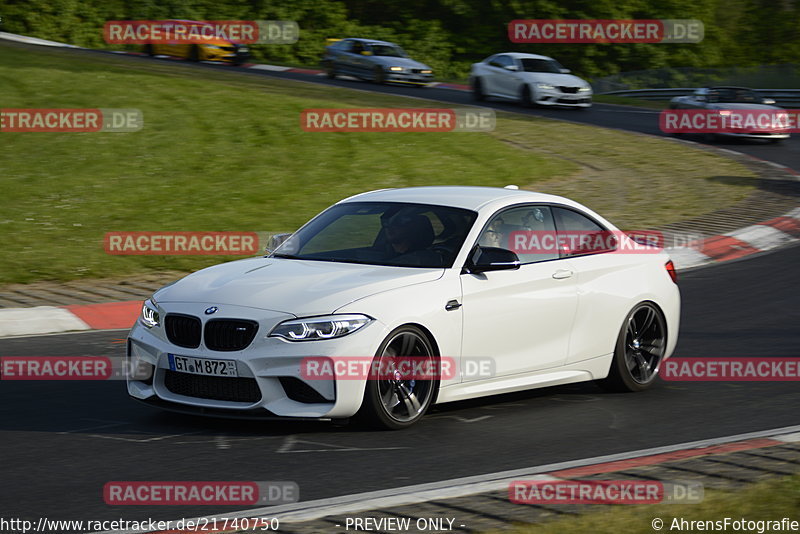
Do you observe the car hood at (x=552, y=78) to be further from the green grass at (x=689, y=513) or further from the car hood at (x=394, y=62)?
the green grass at (x=689, y=513)

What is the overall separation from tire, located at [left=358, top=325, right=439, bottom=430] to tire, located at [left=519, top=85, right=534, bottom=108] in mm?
→ 26239

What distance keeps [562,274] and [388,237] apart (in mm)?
1277

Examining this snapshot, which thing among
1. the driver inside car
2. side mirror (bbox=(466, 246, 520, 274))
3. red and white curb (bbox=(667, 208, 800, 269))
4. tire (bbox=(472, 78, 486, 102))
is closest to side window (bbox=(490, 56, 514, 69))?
tire (bbox=(472, 78, 486, 102))

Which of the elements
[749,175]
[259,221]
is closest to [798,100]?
[749,175]

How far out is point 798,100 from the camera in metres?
38.9

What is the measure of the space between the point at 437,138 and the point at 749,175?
606 cm

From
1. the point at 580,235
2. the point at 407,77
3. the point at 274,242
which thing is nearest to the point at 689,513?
the point at 580,235

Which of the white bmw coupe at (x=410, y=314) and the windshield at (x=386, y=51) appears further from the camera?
the windshield at (x=386, y=51)

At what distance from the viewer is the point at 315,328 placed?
7324 millimetres

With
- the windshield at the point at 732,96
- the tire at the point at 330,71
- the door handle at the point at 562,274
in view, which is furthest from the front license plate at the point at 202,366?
the tire at the point at 330,71

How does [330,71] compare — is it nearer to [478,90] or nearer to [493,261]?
[478,90]

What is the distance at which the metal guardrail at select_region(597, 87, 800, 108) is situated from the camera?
128 ft

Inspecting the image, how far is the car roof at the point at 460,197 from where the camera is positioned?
8.67 m

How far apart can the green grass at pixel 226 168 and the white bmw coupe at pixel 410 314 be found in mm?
6094
